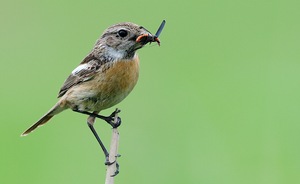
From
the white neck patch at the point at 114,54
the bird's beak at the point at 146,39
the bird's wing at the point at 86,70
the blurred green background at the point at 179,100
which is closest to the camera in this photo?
the bird's beak at the point at 146,39

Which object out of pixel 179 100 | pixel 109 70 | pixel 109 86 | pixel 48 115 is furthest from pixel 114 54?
pixel 179 100

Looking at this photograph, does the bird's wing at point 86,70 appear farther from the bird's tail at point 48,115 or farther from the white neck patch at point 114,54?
the bird's tail at point 48,115

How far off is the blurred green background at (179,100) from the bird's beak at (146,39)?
7.63 ft

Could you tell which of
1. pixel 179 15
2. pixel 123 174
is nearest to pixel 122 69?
pixel 123 174

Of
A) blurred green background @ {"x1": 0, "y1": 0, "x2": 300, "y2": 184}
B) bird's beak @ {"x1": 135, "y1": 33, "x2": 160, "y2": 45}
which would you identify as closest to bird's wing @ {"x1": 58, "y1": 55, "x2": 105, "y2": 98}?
bird's beak @ {"x1": 135, "y1": 33, "x2": 160, "y2": 45}

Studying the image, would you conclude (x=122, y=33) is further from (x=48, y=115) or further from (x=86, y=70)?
(x=48, y=115)

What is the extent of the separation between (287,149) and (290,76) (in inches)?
77.2

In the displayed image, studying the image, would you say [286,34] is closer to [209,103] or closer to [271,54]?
[271,54]

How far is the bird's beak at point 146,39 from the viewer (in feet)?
20.7

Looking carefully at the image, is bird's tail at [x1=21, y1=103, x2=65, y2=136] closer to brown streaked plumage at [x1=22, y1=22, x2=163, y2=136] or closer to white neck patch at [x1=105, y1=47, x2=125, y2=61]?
brown streaked plumage at [x1=22, y1=22, x2=163, y2=136]

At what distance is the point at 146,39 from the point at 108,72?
1.73ft

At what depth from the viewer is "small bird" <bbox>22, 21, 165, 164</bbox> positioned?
6.73 metres

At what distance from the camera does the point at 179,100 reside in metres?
11.0

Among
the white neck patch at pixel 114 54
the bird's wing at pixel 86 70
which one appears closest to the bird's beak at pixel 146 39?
the white neck patch at pixel 114 54
